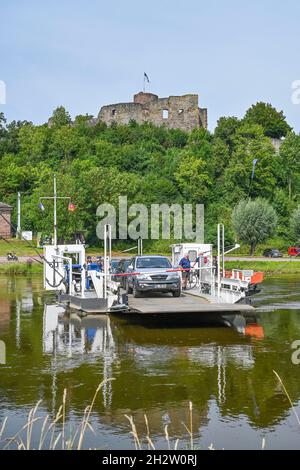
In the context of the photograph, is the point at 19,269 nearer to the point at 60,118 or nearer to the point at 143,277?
the point at 143,277

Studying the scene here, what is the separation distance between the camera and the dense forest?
74438mm

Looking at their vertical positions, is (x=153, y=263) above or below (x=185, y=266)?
above

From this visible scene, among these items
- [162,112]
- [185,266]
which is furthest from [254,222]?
[162,112]

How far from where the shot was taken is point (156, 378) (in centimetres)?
1338

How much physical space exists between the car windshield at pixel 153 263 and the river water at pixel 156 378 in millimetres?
3014

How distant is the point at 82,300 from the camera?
2364 centimetres

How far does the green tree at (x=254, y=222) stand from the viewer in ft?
213

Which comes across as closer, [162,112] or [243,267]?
[243,267]

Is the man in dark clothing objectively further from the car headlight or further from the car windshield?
the car headlight

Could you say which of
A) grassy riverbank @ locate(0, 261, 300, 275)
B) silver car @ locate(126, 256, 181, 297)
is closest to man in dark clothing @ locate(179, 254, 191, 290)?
silver car @ locate(126, 256, 181, 297)

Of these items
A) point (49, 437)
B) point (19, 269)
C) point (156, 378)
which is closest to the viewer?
point (49, 437)

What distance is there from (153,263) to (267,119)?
83.6 meters

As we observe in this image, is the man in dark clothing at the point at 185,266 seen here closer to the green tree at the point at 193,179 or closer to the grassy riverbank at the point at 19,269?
the grassy riverbank at the point at 19,269

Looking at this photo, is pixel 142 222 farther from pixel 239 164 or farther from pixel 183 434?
pixel 183 434
